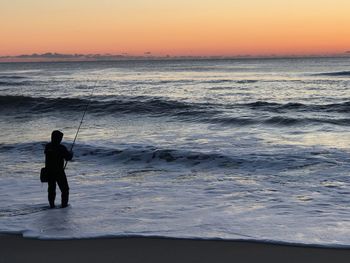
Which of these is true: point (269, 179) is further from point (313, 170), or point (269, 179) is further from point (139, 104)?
point (139, 104)

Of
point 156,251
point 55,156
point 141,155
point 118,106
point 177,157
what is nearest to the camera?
point 156,251

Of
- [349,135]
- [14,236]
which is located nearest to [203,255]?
[14,236]

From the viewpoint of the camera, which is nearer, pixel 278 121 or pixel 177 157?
pixel 177 157

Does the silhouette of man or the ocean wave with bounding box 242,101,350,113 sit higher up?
the silhouette of man

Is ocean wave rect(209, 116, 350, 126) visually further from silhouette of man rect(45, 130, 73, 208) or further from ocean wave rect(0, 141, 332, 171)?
silhouette of man rect(45, 130, 73, 208)

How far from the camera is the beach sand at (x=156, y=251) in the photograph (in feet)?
16.4

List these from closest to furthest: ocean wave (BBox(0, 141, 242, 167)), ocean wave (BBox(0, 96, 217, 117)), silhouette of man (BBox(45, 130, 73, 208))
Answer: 1. silhouette of man (BBox(45, 130, 73, 208))
2. ocean wave (BBox(0, 141, 242, 167))
3. ocean wave (BBox(0, 96, 217, 117))

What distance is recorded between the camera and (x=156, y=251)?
5238mm

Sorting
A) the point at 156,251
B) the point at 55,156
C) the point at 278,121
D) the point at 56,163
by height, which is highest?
the point at 55,156

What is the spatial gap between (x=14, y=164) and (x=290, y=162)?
6.46m

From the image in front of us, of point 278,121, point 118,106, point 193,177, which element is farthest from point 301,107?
point 193,177

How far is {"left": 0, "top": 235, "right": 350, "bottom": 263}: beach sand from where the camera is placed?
500 cm

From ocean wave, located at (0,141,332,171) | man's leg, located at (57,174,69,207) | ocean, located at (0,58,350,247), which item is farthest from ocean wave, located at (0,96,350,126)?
man's leg, located at (57,174,69,207)

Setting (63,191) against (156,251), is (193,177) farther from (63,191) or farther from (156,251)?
(156,251)
